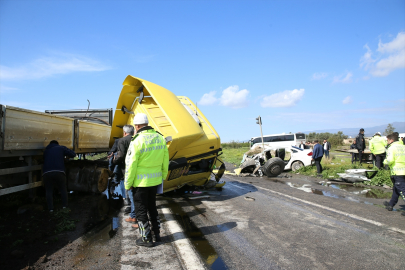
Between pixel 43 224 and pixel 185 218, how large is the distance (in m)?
2.26

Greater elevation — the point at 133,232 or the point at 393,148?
the point at 393,148

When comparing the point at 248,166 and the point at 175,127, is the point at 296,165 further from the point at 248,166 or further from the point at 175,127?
the point at 175,127

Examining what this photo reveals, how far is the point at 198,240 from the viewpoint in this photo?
138 inches

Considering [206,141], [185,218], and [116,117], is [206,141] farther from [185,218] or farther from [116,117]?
[116,117]

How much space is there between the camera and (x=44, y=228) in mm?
3988

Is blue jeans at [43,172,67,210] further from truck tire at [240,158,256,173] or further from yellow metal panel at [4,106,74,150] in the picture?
truck tire at [240,158,256,173]

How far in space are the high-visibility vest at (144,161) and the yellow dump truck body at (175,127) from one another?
138 cm

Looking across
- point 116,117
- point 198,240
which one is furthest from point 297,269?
point 116,117

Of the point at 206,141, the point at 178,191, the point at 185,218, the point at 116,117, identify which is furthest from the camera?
the point at 178,191

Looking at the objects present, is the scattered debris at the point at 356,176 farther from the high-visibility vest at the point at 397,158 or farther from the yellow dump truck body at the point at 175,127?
the yellow dump truck body at the point at 175,127

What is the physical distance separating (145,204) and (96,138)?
4.20m

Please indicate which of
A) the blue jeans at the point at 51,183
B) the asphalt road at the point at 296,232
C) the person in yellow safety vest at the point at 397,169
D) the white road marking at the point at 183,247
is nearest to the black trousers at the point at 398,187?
the person in yellow safety vest at the point at 397,169

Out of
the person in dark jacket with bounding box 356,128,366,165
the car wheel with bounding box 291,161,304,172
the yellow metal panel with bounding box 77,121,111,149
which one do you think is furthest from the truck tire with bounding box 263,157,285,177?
the yellow metal panel with bounding box 77,121,111,149

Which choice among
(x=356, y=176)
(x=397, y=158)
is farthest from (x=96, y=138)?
(x=356, y=176)
